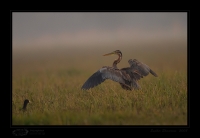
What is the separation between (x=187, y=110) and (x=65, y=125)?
273 cm

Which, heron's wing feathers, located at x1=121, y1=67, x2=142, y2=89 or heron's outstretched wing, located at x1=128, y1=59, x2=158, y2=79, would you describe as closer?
heron's wing feathers, located at x1=121, y1=67, x2=142, y2=89

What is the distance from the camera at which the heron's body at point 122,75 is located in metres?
11.7

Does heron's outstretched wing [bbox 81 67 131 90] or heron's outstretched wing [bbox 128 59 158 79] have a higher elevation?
heron's outstretched wing [bbox 128 59 158 79]

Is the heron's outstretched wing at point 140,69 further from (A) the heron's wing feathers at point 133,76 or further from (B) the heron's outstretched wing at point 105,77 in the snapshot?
(B) the heron's outstretched wing at point 105,77

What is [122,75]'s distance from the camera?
39.2 feet

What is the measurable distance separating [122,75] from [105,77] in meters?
0.52

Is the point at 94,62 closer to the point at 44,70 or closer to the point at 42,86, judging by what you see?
the point at 44,70

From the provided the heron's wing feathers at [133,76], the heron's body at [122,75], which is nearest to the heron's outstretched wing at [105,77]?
the heron's body at [122,75]

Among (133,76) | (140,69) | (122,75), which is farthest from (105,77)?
(140,69)

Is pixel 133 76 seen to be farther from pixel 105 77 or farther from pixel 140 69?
pixel 105 77

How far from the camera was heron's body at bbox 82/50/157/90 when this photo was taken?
1170 cm

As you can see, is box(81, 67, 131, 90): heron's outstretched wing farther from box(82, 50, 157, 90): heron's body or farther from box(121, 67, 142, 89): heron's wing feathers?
box(121, 67, 142, 89): heron's wing feathers

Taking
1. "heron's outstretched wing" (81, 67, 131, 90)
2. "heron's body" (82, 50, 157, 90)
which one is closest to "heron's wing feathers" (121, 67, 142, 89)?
"heron's body" (82, 50, 157, 90)
